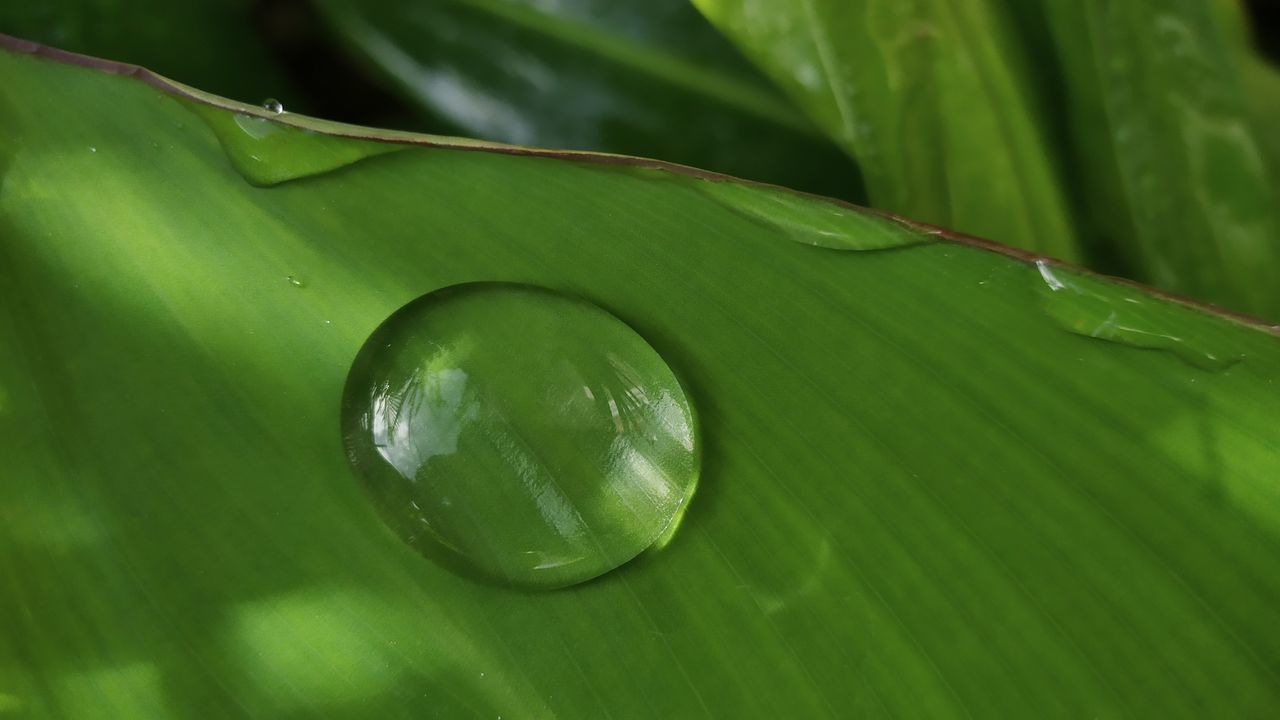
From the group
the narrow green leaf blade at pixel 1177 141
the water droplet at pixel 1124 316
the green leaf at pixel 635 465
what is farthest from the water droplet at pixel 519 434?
the narrow green leaf blade at pixel 1177 141

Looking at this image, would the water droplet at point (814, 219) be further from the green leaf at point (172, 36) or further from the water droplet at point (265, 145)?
the green leaf at point (172, 36)

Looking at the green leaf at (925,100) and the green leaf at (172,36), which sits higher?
the green leaf at (172,36)

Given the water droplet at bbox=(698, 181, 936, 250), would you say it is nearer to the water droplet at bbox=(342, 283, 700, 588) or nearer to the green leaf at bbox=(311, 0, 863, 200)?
the water droplet at bbox=(342, 283, 700, 588)

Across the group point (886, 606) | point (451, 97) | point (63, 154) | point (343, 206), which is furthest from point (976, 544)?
point (451, 97)

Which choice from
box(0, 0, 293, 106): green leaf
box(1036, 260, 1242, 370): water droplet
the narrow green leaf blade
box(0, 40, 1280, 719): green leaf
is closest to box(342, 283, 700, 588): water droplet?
box(0, 40, 1280, 719): green leaf

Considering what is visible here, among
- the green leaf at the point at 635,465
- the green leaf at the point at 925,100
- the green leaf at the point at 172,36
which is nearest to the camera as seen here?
the green leaf at the point at 635,465
